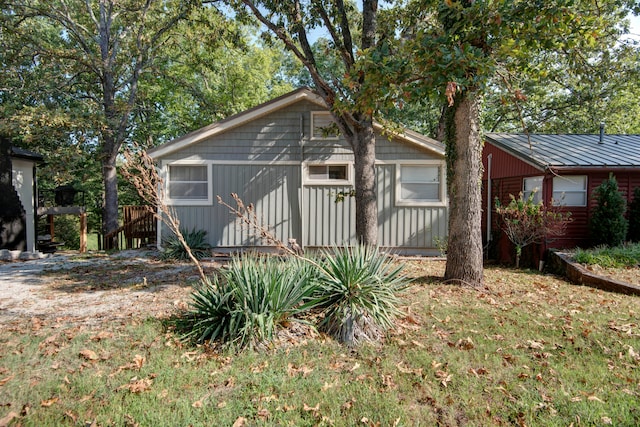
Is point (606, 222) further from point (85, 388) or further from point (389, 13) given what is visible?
point (85, 388)

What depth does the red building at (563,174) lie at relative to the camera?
9312 millimetres

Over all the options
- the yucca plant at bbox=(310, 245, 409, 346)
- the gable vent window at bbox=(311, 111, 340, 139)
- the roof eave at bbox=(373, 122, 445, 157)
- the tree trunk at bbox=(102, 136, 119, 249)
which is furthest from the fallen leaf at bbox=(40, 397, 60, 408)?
the tree trunk at bbox=(102, 136, 119, 249)

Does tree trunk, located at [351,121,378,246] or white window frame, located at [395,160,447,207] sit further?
white window frame, located at [395,160,447,207]

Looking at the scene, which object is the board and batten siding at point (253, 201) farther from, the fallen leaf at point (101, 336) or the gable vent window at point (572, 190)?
the gable vent window at point (572, 190)

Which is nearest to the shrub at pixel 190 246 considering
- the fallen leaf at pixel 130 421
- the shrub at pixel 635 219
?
the fallen leaf at pixel 130 421

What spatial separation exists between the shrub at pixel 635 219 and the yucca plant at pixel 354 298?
8.58 meters

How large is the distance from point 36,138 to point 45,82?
238cm

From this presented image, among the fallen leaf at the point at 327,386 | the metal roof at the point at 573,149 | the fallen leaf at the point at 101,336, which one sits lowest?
the fallen leaf at the point at 327,386

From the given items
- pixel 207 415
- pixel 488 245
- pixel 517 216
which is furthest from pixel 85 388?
pixel 488 245

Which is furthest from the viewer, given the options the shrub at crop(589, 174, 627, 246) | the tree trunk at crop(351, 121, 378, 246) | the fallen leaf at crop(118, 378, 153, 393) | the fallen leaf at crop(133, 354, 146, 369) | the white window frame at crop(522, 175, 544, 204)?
the white window frame at crop(522, 175, 544, 204)

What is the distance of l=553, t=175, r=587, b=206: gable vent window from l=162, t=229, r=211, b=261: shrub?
9.29m

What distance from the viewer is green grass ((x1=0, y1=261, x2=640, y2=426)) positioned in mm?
2703

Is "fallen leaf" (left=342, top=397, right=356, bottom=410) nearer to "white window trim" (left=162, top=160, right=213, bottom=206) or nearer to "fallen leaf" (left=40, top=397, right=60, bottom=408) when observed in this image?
"fallen leaf" (left=40, top=397, right=60, bottom=408)

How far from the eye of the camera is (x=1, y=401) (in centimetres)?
285
